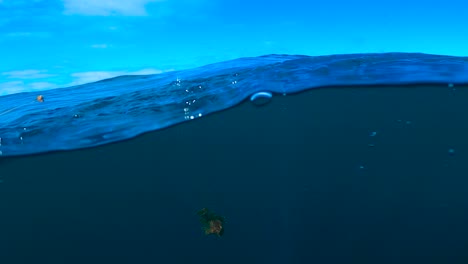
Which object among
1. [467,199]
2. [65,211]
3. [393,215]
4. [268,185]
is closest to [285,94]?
[268,185]

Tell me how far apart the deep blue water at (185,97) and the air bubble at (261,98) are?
0.13 metres

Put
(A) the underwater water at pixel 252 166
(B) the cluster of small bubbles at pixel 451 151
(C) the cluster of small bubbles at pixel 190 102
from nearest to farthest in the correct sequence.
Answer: (A) the underwater water at pixel 252 166, (B) the cluster of small bubbles at pixel 451 151, (C) the cluster of small bubbles at pixel 190 102

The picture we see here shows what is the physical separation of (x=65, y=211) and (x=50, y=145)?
1.89 meters

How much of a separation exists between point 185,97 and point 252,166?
253cm

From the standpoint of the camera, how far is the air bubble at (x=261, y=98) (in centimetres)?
1120

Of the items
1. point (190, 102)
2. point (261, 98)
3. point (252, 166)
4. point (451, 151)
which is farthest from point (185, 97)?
point (451, 151)

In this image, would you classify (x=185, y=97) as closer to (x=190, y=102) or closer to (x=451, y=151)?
(x=190, y=102)

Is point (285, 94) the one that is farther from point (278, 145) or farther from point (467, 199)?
point (467, 199)

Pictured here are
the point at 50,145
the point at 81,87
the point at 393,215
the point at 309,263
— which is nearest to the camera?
the point at 309,263

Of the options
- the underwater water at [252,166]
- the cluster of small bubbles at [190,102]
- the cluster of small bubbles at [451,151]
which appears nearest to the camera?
the underwater water at [252,166]

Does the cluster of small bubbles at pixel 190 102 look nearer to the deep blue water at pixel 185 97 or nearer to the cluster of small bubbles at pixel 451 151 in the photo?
the deep blue water at pixel 185 97

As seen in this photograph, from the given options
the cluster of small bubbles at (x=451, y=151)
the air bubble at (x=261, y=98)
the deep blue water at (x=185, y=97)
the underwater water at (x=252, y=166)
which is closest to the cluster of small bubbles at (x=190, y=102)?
the deep blue water at (x=185, y=97)

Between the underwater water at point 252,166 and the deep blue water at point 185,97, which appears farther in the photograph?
the deep blue water at point 185,97

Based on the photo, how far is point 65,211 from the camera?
1012 centimetres
